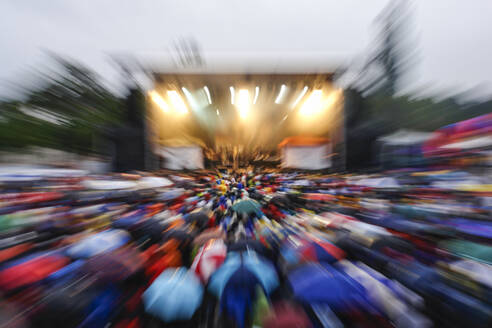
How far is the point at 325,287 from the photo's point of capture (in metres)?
0.27

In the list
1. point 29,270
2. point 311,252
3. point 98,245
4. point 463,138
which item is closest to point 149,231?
point 98,245

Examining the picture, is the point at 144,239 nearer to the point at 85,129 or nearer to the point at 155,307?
the point at 155,307

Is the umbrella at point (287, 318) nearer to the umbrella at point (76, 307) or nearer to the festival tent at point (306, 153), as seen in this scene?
the umbrella at point (76, 307)

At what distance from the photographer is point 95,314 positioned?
0.78 ft

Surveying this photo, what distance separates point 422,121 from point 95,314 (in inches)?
116

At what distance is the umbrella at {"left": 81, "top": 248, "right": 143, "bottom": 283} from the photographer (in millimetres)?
301

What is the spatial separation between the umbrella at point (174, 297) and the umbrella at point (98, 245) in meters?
0.20

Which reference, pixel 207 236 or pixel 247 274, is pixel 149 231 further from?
pixel 247 274

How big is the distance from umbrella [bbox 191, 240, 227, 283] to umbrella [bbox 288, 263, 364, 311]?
5.6 inches

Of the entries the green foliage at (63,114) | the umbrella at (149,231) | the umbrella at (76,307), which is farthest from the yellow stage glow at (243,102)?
the umbrella at (76,307)

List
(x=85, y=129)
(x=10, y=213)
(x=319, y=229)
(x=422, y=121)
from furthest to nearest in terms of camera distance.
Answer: (x=85, y=129), (x=422, y=121), (x=10, y=213), (x=319, y=229)

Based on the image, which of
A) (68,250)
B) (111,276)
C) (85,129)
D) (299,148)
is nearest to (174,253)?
(111,276)

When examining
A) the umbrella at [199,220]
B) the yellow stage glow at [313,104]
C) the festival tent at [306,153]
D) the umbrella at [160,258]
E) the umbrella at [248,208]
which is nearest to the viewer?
the umbrella at [160,258]

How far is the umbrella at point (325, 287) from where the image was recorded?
10.1 inches
